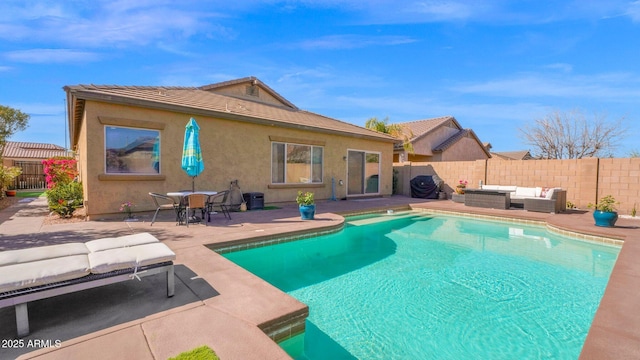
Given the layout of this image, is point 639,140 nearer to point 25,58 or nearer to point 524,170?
point 524,170

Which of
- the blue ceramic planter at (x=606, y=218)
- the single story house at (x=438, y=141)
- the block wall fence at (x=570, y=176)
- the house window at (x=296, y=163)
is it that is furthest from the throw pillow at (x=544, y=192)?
the single story house at (x=438, y=141)

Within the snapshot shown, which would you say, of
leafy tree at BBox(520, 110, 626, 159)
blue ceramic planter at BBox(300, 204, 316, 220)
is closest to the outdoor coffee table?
blue ceramic planter at BBox(300, 204, 316, 220)

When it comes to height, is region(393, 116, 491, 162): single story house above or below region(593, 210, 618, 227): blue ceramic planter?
above

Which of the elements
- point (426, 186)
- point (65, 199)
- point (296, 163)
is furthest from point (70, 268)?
point (426, 186)

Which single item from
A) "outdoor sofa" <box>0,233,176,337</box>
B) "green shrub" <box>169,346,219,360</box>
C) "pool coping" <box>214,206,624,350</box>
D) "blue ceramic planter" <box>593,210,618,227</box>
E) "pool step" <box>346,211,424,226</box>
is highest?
"outdoor sofa" <box>0,233,176,337</box>

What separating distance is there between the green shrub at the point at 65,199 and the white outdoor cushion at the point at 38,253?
22.3 ft

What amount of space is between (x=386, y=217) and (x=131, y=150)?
348 inches

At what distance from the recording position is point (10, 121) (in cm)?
2158

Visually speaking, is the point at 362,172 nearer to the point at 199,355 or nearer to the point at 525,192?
the point at 525,192

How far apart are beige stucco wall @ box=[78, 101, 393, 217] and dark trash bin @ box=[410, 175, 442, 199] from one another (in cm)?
559

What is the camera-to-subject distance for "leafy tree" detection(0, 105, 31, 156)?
66.4 ft

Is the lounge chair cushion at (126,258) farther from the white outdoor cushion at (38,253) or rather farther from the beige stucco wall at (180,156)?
the beige stucco wall at (180,156)

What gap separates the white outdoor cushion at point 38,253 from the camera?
297cm

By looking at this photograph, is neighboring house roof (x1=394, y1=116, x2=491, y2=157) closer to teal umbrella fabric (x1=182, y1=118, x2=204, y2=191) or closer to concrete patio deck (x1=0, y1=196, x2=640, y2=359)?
teal umbrella fabric (x1=182, y1=118, x2=204, y2=191)
